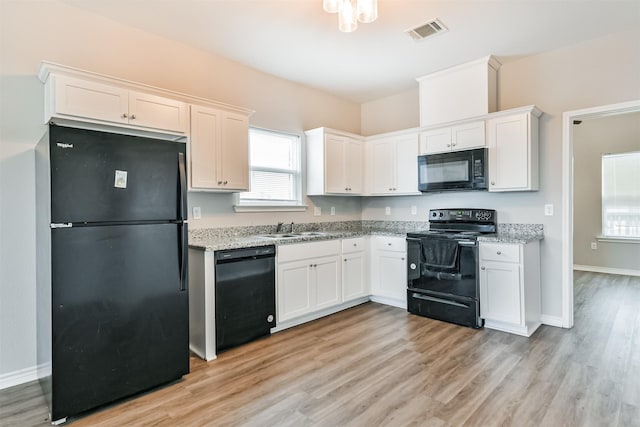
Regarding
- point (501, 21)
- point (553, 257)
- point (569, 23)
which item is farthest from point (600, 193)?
point (501, 21)

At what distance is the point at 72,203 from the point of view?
1.97m

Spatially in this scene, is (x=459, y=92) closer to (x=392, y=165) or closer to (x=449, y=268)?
(x=392, y=165)

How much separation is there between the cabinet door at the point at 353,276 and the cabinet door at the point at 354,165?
3.01 ft

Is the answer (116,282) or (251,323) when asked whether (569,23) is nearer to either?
(251,323)

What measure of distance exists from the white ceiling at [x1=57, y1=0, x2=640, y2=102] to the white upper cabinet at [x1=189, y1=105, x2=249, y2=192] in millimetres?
707

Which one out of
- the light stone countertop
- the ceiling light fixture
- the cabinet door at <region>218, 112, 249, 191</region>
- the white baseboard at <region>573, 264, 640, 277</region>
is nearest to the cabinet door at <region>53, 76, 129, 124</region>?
the cabinet door at <region>218, 112, 249, 191</region>

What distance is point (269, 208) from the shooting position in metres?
3.91

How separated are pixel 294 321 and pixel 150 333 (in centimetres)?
157

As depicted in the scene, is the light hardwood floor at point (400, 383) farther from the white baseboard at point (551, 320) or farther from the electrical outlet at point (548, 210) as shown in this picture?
the electrical outlet at point (548, 210)

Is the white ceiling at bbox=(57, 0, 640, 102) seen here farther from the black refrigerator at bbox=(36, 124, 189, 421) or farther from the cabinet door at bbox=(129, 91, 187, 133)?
the black refrigerator at bbox=(36, 124, 189, 421)

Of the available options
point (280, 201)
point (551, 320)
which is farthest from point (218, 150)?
point (551, 320)

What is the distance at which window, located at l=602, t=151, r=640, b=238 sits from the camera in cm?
579

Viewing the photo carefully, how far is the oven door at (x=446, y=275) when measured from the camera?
341cm

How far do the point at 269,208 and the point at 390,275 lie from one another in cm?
166
